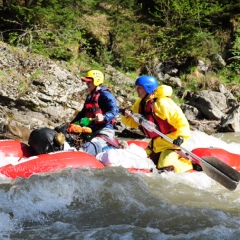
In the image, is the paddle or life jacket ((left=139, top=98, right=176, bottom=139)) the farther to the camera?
life jacket ((left=139, top=98, right=176, bottom=139))

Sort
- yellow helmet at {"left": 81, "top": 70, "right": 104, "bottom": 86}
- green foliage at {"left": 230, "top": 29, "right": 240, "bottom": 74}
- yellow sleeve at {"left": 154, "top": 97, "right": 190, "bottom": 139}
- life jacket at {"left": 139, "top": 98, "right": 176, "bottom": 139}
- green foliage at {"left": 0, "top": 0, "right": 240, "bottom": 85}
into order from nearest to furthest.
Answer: yellow sleeve at {"left": 154, "top": 97, "right": 190, "bottom": 139}
life jacket at {"left": 139, "top": 98, "right": 176, "bottom": 139}
yellow helmet at {"left": 81, "top": 70, "right": 104, "bottom": 86}
green foliage at {"left": 0, "top": 0, "right": 240, "bottom": 85}
green foliage at {"left": 230, "top": 29, "right": 240, "bottom": 74}

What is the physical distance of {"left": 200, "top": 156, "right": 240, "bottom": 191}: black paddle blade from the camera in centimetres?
491

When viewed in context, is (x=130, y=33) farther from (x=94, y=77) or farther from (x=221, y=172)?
(x=221, y=172)

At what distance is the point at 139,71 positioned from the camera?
49.9 feet

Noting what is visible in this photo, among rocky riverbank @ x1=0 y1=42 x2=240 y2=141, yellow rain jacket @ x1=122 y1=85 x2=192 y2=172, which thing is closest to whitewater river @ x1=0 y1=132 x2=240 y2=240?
yellow rain jacket @ x1=122 y1=85 x2=192 y2=172

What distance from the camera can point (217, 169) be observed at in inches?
203

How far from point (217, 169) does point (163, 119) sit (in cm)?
98

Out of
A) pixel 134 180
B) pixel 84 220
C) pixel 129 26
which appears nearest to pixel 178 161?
pixel 134 180

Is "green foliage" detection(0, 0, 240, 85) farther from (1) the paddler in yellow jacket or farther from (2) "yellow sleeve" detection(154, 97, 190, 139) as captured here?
(2) "yellow sleeve" detection(154, 97, 190, 139)

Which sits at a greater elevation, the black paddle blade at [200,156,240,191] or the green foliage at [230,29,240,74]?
the green foliage at [230,29,240,74]

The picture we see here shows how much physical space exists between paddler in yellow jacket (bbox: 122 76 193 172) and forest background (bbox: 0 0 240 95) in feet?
23.8

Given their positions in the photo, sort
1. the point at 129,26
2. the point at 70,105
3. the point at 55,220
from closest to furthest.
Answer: the point at 55,220, the point at 70,105, the point at 129,26

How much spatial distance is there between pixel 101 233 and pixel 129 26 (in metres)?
11.6

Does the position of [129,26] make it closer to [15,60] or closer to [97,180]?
[15,60]
